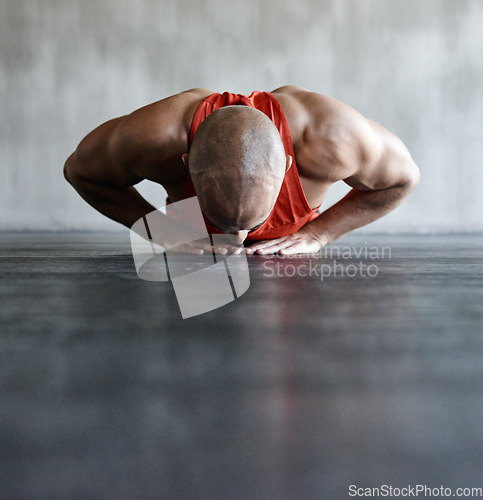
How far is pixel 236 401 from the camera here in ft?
0.80

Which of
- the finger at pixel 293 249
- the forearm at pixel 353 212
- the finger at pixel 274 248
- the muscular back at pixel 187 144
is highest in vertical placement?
the muscular back at pixel 187 144

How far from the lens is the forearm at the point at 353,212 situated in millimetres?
1378

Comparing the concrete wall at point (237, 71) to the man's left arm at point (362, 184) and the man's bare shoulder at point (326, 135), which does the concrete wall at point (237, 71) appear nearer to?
the man's left arm at point (362, 184)

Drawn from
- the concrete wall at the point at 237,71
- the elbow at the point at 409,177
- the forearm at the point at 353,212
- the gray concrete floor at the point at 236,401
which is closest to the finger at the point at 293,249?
the forearm at the point at 353,212

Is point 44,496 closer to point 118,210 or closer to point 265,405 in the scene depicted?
point 265,405

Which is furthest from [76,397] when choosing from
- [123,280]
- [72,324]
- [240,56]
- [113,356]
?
[240,56]

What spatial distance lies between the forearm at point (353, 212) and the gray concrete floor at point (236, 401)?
Result: 91 centimetres

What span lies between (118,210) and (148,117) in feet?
1.16

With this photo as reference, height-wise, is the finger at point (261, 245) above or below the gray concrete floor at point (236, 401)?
below

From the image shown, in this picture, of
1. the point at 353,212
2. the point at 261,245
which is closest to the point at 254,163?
the point at 261,245

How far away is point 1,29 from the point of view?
3471 millimetres

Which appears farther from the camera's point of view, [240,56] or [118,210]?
[240,56]

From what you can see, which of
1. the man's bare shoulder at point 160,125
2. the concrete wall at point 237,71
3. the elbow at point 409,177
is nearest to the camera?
the man's bare shoulder at point 160,125

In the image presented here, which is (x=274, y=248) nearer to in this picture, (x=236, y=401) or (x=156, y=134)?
(x=156, y=134)
